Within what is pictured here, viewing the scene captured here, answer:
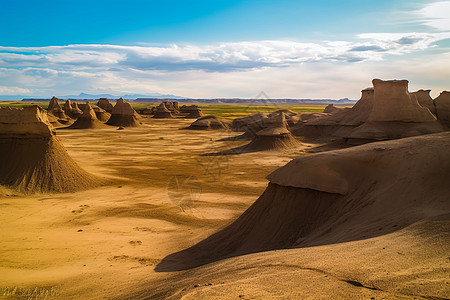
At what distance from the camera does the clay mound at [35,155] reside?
54.6 feet

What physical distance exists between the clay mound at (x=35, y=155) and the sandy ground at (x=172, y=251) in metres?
1.10

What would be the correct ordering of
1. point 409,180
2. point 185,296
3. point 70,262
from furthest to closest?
point 70,262
point 409,180
point 185,296

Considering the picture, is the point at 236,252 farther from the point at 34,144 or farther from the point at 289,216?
the point at 34,144

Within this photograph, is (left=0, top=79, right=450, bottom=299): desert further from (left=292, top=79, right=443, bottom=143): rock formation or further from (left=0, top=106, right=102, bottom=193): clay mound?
(left=292, top=79, right=443, bottom=143): rock formation

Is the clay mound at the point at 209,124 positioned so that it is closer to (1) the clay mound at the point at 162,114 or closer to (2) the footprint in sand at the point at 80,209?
(1) the clay mound at the point at 162,114

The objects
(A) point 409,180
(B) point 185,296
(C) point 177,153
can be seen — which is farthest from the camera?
(C) point 177,153

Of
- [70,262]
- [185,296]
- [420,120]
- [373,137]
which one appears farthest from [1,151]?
[420,120]

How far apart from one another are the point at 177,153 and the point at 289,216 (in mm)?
25163

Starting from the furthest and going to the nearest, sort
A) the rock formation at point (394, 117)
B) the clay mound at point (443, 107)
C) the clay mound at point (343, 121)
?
the clay mound at point (343, 121) < the clay mound at point (443, 107) < the rock formation at point (394, 117)

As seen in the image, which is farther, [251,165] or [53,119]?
[53,119]

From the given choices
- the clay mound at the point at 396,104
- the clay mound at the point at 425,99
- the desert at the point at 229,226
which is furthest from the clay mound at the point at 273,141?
the clay mound at the point at 425,99

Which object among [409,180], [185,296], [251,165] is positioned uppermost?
[409,180]

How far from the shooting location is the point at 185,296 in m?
4.30

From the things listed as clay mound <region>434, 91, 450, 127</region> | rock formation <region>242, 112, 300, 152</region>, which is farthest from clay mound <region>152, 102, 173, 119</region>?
clay mound <region>434, 91, 450, 127</region>
